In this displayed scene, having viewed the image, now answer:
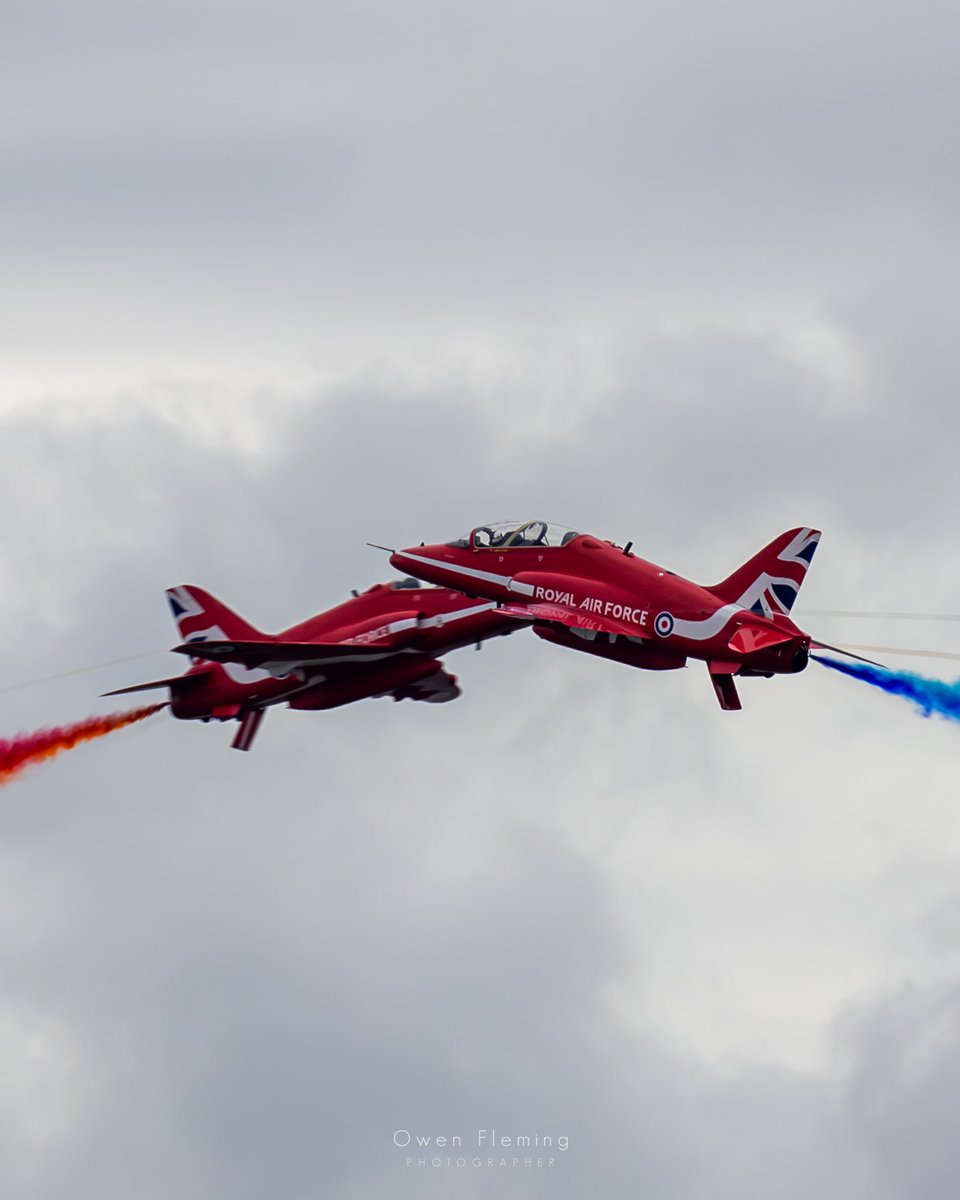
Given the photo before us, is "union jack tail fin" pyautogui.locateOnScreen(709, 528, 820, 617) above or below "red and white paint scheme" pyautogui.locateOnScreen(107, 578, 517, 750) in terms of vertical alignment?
below

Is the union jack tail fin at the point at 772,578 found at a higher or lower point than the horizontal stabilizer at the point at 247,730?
lower

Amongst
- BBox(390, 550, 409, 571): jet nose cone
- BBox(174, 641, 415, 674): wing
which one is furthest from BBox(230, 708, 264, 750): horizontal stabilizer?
BBox(390, 550, 409, 571): jet nose cone

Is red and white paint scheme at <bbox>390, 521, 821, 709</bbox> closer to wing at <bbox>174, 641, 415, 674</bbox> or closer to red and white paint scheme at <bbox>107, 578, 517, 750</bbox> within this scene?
red and white paint scheme at <bbox>107, 578, 517, 750</bbox>

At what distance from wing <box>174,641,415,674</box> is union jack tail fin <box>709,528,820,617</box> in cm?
1312

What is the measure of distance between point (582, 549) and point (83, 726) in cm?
2219

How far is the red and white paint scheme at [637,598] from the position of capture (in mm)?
64250

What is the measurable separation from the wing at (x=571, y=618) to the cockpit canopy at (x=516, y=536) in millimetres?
1863

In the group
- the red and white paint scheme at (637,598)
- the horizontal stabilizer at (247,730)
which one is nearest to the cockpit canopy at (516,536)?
the red and white paint scheme at (637,598)

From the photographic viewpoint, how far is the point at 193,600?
82.2 meters

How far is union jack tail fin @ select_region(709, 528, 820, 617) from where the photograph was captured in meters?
65.6

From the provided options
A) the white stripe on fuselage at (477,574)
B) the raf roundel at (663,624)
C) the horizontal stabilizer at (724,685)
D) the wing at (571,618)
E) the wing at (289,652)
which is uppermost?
the wing at (289,652)

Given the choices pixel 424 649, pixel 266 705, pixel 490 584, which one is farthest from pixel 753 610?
pixel 266 705

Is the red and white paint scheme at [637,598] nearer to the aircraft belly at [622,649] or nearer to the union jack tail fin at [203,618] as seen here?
the aircraft belly at [622,649]

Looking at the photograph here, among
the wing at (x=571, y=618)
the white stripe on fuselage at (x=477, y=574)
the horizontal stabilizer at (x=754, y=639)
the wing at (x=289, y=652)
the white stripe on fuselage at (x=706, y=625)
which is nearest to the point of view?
the horizontal stabilizer at (x=754, y=639)
